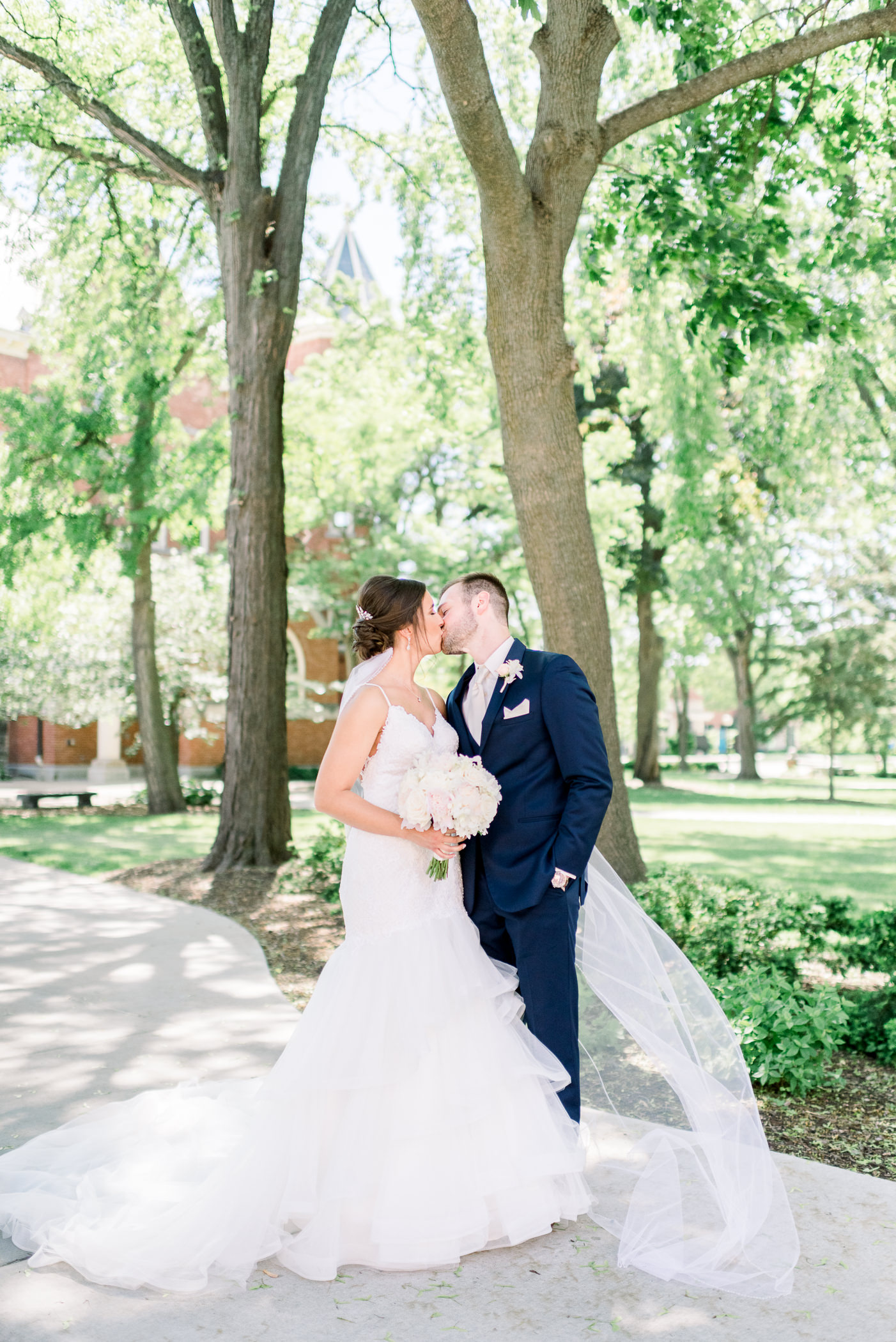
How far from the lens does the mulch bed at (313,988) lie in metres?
4.57

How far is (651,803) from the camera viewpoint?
82.6 ft

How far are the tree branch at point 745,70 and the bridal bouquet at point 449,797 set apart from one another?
564 cm

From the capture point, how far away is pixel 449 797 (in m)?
3.64

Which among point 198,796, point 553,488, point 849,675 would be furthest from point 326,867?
point 849,675

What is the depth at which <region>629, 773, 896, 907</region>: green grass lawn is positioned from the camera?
13.2 meters

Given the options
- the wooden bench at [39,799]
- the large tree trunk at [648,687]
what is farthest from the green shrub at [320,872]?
the large tree trunk at [648,687]

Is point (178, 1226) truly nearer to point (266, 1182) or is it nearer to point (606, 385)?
point (266, 1182)

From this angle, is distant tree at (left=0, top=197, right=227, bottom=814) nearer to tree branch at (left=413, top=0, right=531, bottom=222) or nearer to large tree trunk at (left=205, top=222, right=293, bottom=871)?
large tree trunk at (left=205, top=222, right=293, bottom=871)

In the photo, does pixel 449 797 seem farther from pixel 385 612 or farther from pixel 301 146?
pixel 301 146

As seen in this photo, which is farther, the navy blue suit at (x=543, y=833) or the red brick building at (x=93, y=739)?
the red brick building at (x=93, y=739)

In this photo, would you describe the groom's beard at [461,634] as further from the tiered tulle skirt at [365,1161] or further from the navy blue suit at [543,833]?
the tiered tulle skirt at [365,1161]

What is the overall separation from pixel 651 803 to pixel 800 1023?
20.4 metres

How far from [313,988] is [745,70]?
6876 mm

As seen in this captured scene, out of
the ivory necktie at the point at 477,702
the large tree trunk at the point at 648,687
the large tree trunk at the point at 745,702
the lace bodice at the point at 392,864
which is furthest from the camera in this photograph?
the large tree trunk at the point at 745,702
